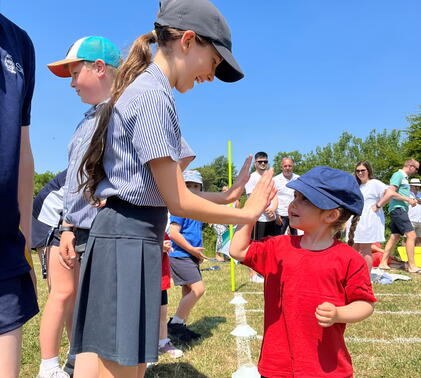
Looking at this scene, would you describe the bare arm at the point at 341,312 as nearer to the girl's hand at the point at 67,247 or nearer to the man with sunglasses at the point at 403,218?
the girl's hand at the point at 67,247

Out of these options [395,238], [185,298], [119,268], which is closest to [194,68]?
[119,268]

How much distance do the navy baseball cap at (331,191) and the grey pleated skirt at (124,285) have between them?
2.71 ft

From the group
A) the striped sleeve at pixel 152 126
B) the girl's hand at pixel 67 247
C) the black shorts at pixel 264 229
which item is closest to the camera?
the striped sleeve at pixel 152 126

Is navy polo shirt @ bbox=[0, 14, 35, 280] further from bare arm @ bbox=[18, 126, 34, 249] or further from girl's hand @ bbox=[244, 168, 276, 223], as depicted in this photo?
girl's hand @ bbox=[244, 168, 276, 223]

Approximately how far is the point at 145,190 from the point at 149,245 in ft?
0.69

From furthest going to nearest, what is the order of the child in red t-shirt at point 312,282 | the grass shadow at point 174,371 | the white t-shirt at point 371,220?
the white t-shirt at point 371,220, the grass shadow at point 174,371, the child in red t-shirt at point 312,282

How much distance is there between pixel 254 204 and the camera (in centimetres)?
180

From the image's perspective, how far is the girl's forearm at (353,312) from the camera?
186 cm

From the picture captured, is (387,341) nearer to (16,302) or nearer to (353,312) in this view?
(353,312)

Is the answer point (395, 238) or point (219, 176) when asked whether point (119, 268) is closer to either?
point (395, 238)

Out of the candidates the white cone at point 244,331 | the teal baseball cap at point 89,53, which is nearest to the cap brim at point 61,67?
the teal baseball cap at point 89,53

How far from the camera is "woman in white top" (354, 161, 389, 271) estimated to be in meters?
7.12

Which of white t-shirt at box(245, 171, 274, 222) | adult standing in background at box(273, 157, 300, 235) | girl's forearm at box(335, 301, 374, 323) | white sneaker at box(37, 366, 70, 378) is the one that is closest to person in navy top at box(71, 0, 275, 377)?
girl's forearm at box(335, 301, 374, 323)

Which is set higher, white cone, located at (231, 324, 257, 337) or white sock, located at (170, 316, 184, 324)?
white sock, located at (170, 316, 184, 324)
